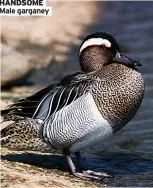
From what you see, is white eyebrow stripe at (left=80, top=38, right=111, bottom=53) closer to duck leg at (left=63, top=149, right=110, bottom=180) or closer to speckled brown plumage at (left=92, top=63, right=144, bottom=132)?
speckled brown plumage at (left=92, top=63, right=144, bottom=132)

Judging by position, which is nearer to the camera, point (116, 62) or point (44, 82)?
point (116, 62)

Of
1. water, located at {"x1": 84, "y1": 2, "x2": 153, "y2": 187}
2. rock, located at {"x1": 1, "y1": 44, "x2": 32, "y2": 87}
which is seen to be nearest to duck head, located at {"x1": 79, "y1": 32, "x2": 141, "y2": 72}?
water, located at {"x1": 84, "y1": 2, "x2": 153, "y2": 187}

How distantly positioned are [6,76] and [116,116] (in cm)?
455

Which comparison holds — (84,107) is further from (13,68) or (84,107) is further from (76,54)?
(76,54)

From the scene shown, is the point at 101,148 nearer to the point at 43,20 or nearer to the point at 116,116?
the point at 116,116

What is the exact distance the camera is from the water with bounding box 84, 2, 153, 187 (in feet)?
23.4

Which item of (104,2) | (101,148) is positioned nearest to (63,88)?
(101,148)

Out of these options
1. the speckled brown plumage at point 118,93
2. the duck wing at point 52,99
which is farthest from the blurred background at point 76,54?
the duck wing at point 52,99

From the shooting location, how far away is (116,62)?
6.81 m

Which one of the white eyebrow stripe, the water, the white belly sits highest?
the white eyebrow stripe

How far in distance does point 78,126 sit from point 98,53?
0.69 meters

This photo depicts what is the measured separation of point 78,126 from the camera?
258 inches

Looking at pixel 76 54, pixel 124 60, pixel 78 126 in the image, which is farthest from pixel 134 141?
pixel 76 54

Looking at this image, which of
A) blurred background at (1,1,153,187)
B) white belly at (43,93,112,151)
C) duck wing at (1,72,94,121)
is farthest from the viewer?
blurred background at (1,1,153,187)
